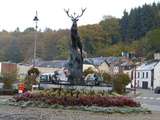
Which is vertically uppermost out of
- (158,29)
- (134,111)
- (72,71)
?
(158,29)

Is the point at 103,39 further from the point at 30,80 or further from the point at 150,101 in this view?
the point at 150,101

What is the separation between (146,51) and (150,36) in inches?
395

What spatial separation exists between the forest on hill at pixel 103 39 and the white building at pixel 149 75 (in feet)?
93.4

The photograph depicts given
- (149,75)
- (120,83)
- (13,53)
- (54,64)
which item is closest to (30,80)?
(120,83)

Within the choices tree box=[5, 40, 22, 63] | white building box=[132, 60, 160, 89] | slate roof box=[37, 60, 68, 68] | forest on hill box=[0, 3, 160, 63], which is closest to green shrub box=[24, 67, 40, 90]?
white building box=[132, 60, 160, 89]

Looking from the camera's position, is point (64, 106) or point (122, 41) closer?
point (64, 106)

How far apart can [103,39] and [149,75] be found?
5517 centimetres

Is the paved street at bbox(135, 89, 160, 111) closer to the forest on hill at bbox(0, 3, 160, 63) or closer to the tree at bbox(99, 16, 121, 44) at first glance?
the forest on hill at bbox(0, 3, 160, 63)

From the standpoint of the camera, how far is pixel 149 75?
118750mm

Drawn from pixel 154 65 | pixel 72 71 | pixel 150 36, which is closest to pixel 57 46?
pixel 150 36

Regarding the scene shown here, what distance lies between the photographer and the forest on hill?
151 meters

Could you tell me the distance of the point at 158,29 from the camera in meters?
161

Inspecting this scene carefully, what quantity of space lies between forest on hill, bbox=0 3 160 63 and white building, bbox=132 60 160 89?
28.5 m

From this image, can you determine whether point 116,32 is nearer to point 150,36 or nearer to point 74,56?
point 150,36
